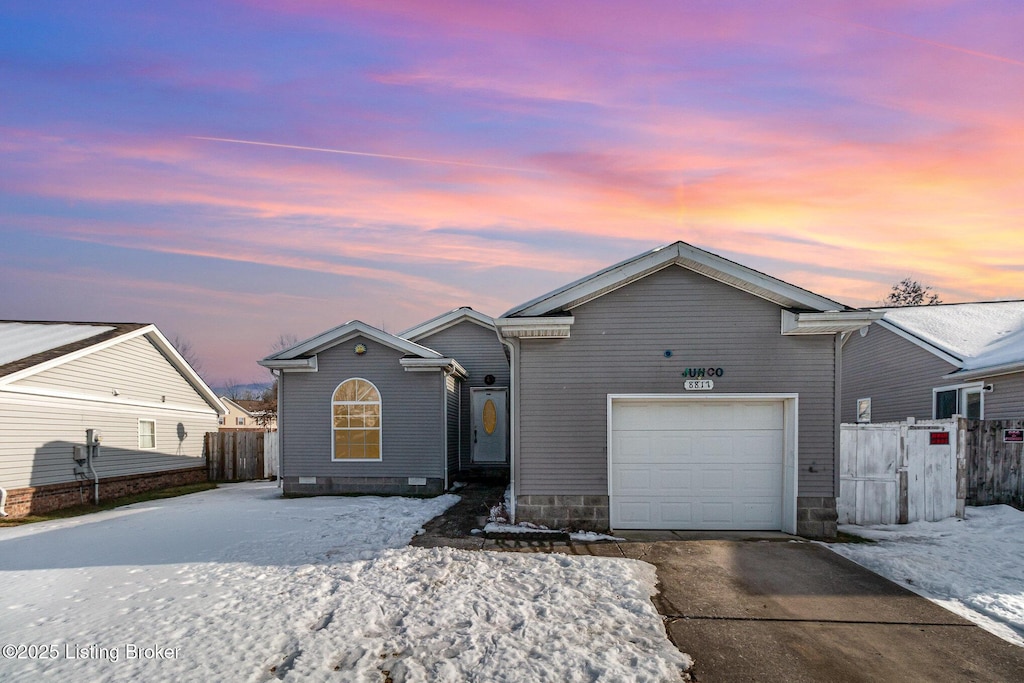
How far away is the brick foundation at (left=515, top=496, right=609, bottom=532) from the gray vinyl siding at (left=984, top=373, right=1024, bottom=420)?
10593 millimetres

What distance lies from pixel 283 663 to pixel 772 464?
27.1 feet

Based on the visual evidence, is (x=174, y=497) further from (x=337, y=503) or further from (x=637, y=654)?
(x=637, y=654)

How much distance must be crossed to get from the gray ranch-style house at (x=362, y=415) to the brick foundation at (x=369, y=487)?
0.08ft

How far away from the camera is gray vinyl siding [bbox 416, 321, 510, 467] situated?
763 inches

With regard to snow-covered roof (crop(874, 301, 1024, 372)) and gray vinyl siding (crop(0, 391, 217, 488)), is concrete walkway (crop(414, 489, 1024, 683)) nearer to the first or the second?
snow-covered roof (crop(874, 301, 1024, 372))

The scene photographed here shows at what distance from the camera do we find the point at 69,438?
14.5 metres

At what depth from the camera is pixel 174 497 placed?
1580cm

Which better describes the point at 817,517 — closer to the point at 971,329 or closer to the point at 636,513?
the point at 636,513

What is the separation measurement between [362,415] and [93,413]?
23.3 ft

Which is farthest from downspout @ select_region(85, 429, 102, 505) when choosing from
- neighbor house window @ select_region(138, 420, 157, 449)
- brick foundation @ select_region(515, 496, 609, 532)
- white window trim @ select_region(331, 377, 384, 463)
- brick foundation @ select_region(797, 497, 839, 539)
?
brick foundation @ select_region(797, 497, 839, 539)

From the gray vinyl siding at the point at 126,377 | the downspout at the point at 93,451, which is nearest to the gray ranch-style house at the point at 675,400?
the gray vinyl siding at the point at 126,377

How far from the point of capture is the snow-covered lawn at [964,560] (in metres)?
6.84

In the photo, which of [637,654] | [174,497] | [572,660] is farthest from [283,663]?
[174,497]

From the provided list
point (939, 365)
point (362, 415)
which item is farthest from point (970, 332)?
point (362, 415)
